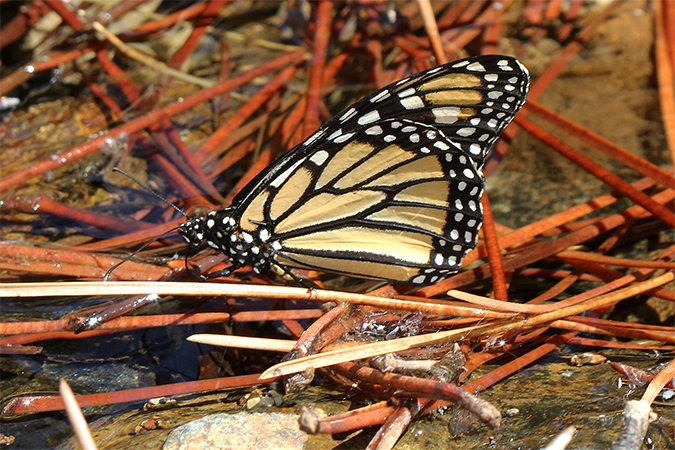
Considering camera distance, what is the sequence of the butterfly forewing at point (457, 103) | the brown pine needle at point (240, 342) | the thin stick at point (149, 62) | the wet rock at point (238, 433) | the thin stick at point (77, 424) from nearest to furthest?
the thin stick at point (77, 424) → the wet rock at point (238, 433) → the brown pine needle at point (240, 342) → the butterfly forewing at point (457, 103) → the thin stick at point (149, 62)

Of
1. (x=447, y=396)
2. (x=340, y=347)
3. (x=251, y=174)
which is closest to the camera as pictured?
(x=447, y=396)

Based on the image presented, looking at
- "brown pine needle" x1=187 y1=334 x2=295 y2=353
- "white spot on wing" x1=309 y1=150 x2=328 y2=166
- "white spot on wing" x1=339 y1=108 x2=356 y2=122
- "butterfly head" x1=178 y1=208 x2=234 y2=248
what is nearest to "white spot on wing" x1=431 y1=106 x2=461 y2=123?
"white spot on wing" x1=339 y1=108 x2=356 y2=122

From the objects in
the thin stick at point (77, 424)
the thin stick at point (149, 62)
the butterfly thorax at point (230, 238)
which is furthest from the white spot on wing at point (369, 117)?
the thin stick at point (149, 62)

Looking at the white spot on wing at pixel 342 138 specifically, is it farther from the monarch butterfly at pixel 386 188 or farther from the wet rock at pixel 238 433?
the wet rock at pixel 238 433

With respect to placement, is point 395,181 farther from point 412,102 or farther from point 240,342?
point 240,342

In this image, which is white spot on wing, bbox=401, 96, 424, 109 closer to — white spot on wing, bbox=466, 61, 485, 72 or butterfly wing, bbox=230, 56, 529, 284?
butterfly wing, bbox=230, 56, 529, 284

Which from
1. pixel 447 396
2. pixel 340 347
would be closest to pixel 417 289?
pixel 340 347

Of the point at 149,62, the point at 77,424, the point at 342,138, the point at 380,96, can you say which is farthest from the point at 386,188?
the point at 149,62

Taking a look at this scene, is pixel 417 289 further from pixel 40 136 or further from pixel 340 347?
pixel 40 136
